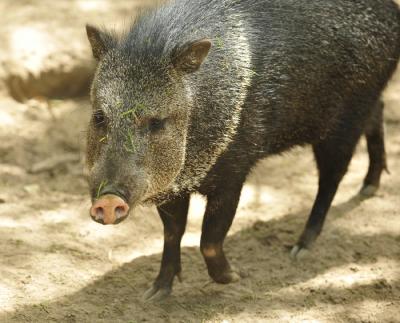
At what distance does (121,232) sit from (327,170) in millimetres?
1557

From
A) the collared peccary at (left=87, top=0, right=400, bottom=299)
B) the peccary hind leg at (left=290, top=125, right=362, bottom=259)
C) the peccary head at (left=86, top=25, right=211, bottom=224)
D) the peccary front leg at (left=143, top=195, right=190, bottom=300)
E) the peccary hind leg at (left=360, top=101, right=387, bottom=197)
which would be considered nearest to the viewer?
the peccary head at (left=86, top=25, right=211, bottom=224)

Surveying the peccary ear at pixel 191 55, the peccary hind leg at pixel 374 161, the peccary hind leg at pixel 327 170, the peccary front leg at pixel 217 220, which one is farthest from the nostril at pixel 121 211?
the peccary hind leg at pixel 374 161

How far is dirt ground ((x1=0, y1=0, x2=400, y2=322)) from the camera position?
176 inches

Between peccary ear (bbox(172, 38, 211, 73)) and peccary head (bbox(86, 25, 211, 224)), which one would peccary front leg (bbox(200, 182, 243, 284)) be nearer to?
peccary head (bbox(86, 25, 211, 224))

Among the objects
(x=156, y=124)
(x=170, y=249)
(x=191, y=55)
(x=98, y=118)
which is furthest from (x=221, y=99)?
(x=170, y=249)

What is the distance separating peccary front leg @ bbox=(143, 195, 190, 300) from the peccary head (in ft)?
2.03

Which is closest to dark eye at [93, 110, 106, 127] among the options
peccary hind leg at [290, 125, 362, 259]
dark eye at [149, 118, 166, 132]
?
dark eye at [149, 118, 166, 132]

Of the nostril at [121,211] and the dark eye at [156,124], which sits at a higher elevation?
the dark eye at [156,124]

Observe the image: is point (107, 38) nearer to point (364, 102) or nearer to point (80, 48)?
point (364, 102)

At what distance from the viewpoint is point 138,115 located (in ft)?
12.4

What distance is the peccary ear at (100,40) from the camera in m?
4.10

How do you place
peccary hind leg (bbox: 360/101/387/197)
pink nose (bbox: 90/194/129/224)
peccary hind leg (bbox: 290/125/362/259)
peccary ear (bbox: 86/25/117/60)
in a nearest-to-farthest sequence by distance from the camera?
1. pink nose (bbox: 90/194/129/224)
2. peccary ear (bbox: 86/25/117/60)
3. peccary hind leg (bbox: 290/125/362/259)
4. peccary hind leg (bbox: 360/101/387/197)

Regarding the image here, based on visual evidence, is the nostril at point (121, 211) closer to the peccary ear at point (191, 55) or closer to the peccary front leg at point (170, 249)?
the peccary ear at point (191, 55)

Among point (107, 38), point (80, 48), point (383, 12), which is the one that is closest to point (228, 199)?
point (107, 38)
